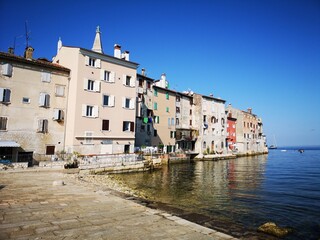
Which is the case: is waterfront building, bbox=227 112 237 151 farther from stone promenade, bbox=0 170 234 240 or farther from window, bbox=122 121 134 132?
stone promenade, bbox=0 170 234 240

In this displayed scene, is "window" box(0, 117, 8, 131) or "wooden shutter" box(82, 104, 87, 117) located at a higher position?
"wooden shutter" box(82, 104, 87, 117)

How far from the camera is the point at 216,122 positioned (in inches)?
2625

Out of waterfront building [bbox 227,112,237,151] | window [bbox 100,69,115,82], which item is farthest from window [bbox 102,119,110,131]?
waterfront building [bbox 227,112,237,151]

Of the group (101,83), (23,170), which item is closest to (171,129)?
(101,83)

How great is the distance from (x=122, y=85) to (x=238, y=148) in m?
58.5

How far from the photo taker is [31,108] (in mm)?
28406

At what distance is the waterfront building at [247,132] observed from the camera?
81375 millimetres

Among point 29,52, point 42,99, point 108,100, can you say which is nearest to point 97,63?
point 108,100

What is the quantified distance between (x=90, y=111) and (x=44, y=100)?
5946 mm

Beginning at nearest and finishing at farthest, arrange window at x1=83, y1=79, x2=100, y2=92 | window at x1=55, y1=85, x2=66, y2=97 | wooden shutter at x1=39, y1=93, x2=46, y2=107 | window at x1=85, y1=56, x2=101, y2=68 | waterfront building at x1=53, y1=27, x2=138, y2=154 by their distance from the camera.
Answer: wooden shutter at x1=39, y1=93, x2=46, y2=107
waterfront building at x1=53, y1=27, x2=138, y2=154
window at x1=55, y1=85, x2=66, y2=97
window at x1=85, y1=56, x2=101, y2=68
window at x1=83, y1=79, x2=100, y2=92

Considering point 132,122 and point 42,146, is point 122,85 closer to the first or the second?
point 132,122

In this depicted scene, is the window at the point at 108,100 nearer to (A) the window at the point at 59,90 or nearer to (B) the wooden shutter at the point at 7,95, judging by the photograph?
(A) the window at the point at 59,90

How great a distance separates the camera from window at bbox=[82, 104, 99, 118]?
31.0 m

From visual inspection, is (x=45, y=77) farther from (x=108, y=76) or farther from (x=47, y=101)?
(x=108, y=76)
